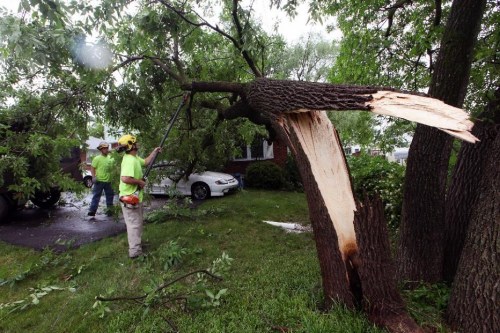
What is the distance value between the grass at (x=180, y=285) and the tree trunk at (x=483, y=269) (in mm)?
748

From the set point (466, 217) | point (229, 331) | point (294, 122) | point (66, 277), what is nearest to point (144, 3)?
point (294, 122)

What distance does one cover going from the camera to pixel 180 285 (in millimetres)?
3541

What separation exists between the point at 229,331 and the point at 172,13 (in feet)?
18.1

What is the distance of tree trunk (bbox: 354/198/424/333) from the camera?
2451 millimetres

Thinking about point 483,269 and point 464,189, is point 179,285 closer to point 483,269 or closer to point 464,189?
point 483,269

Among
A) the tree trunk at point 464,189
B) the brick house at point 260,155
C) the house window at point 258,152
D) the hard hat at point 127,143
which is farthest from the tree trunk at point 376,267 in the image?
the house window at point 258,152

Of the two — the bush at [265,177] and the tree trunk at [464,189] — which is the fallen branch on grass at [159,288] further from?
the bush at [265,177]

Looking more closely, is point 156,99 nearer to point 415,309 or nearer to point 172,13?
point 172,13

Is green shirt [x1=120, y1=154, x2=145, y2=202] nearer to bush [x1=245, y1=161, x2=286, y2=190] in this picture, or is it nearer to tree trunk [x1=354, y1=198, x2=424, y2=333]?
tree trunk [x1=354, y1=198, x2=424, y2=333]

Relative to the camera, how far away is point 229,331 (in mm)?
2754

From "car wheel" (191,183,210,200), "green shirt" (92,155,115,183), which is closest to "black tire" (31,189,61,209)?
"green shirt" (92,155,115,183)

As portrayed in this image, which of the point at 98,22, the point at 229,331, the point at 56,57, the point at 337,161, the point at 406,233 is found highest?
the point at 98,22

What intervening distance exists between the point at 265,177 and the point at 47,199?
811 cm

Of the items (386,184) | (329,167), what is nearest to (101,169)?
(386,184)
